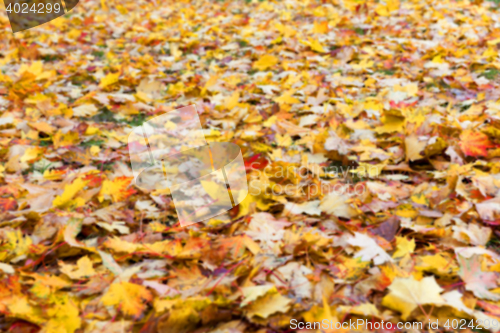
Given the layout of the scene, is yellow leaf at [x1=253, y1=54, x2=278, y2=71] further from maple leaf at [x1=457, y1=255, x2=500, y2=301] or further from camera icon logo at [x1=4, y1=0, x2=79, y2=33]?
camera icon logo at [x1=4, y1=0, x2=79, y2=33]

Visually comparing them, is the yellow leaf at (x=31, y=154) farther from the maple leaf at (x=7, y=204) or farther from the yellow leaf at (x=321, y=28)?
the yellow leaf at (x=321, y=28)

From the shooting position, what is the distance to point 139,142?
186cm

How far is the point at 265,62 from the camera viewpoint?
2740 mm

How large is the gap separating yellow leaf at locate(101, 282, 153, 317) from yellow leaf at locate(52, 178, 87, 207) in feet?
1.63

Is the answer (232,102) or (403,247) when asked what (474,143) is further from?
(232,102)

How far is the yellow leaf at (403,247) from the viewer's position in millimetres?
1097

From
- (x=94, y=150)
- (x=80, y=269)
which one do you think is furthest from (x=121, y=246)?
(x=94, y=150)

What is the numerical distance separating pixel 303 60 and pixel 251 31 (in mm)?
935

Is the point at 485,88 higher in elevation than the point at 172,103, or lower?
higher

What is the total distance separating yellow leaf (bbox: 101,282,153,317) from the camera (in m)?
0.95

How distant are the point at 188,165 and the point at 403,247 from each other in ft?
3.03

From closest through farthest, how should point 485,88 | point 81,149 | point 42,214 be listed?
1. point 42,214
2. point 81,149
3. point 485,88

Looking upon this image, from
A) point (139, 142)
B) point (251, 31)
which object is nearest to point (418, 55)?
point (251, 31)

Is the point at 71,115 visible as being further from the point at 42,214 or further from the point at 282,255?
the point at 282,255
